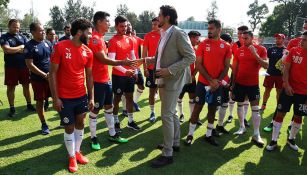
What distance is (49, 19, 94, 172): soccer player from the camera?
4.06m

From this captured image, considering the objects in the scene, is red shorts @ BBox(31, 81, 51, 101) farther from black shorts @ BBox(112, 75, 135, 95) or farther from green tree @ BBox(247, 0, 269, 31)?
green tree @ BBox(247, 0, 269, 31)

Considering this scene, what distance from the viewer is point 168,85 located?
4.48 metres

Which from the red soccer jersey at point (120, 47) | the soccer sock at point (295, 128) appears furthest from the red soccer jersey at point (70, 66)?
the soccer sock at point (295, 128)

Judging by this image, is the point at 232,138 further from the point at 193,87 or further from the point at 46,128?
the point at 46,128

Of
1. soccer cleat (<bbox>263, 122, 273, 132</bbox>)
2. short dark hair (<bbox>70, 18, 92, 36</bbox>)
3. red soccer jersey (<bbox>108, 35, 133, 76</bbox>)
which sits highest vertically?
short dark hair (<bbox>70, 18, 92, 36</bbox>)

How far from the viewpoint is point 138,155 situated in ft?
16.4

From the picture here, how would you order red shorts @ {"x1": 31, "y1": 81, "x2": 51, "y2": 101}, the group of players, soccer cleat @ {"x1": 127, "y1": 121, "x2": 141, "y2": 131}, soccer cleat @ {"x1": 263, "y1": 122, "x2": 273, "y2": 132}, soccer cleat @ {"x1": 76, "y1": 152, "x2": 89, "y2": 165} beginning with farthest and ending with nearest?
soccer cleat @ {"x1": 263, "y1": 122, "x2": 273, "y2": 132}, soccer cleat @ {"x1": 127, "y1": 121, "x2": 141, "y2": 131}, red shorts @ {"x1": 31, "y1": 81, "x2": 51, "y2": 101}, soccer cleat @ {"x1": 76, "y1": 152, "x2": 89, "y2": 165}, the group of players

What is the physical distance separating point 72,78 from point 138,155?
5.96 feet

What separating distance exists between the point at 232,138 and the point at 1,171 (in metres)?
4.41

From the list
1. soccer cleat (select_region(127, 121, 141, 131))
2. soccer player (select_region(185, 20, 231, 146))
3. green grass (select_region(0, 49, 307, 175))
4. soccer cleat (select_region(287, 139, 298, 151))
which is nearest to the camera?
green grass (select_region(0, 49, 307, 175))

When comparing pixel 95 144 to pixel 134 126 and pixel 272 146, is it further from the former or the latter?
pixel 272 146

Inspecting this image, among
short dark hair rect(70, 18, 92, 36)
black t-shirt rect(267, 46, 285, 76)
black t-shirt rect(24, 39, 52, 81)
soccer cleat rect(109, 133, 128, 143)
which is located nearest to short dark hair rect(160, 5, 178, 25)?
short dark hair rect(70, 18, 92, 36)

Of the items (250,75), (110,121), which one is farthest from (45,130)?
(250,75)

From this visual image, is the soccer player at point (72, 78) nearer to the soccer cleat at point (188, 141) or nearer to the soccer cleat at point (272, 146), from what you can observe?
the soccer cleat at point (188, 141)
